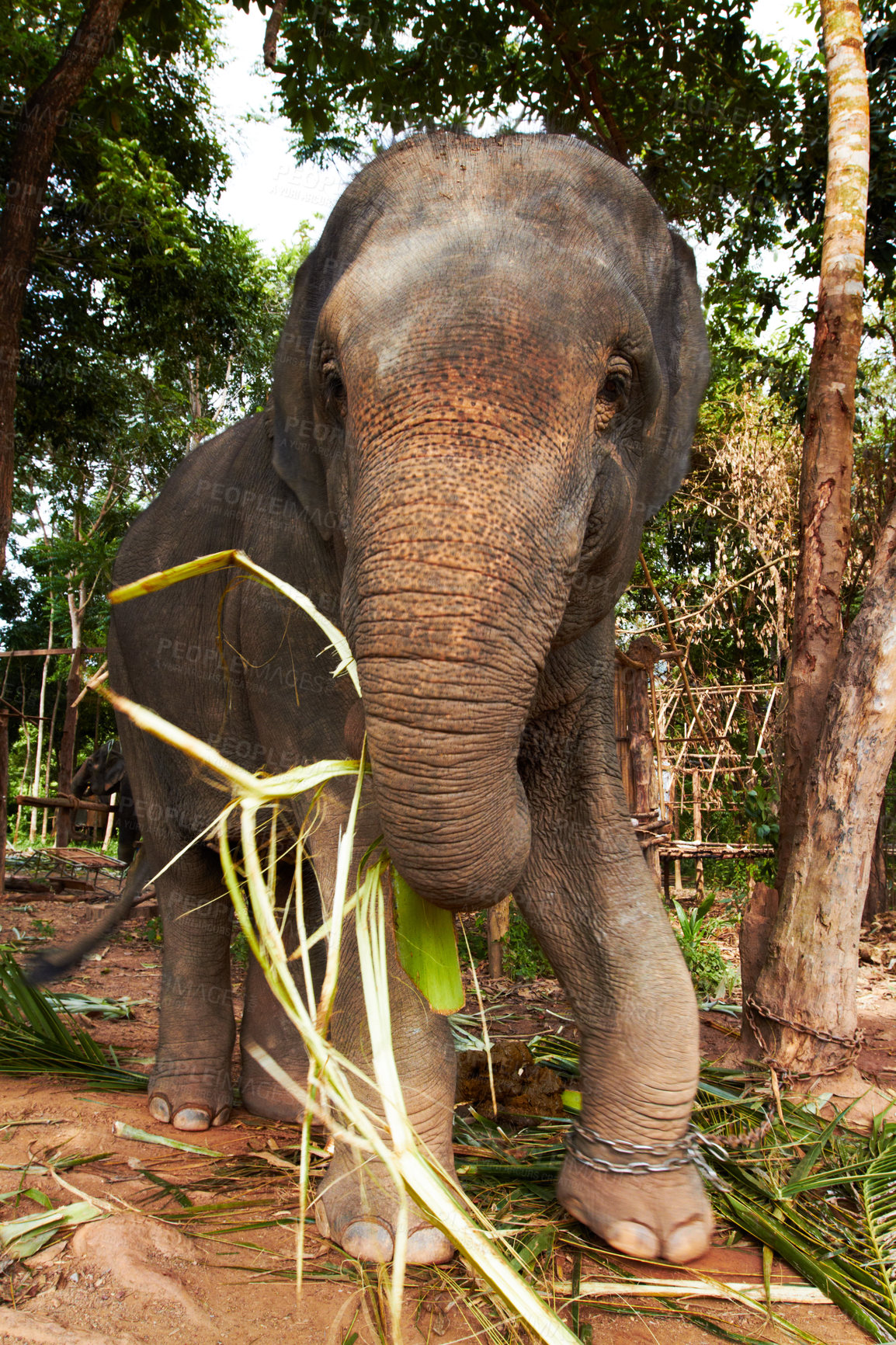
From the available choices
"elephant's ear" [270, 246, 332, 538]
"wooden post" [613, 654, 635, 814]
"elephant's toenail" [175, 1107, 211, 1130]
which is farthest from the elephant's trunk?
"wooden post" [613, 654, 635, 814]

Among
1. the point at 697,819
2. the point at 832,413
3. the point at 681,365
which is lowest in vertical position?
the point at 697,819

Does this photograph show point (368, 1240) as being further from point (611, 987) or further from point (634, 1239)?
point (611, 987)

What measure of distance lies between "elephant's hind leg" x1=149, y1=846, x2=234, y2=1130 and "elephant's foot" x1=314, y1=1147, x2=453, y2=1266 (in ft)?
4.12

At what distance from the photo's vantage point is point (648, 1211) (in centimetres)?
234

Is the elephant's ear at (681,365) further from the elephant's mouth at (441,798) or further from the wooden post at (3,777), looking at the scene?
the wooden post at (3,777)

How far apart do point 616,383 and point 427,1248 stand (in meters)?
1.90

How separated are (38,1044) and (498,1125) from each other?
1.75m

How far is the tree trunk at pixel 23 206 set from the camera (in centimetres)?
624

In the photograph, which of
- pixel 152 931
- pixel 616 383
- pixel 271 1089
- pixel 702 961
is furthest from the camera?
pixel 152 931

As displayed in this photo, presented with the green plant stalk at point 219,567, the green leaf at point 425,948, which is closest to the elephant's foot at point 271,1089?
the green leaf at point 425,948

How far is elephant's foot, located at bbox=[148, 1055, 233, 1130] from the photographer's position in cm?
344

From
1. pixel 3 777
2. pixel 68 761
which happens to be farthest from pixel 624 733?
pixel 68 761

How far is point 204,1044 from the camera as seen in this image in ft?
12.0

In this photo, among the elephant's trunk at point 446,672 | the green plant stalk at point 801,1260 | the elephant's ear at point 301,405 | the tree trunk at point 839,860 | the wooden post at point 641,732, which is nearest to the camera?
the elephant's trunk at point 446,672
